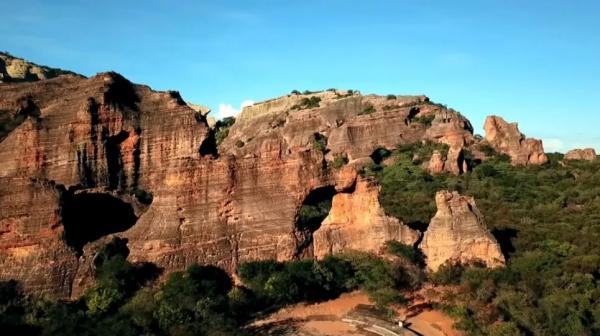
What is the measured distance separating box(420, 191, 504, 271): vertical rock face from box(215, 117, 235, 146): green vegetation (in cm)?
7311

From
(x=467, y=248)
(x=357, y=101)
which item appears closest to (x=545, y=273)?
(x=467, y=248)

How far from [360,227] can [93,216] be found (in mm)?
12542

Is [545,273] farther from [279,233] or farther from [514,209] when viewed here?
[514,209]

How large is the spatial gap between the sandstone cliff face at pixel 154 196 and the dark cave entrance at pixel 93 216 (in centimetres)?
7

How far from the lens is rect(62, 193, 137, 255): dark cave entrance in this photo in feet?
104

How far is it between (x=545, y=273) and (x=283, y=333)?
13.1 meters

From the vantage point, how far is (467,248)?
3192cm

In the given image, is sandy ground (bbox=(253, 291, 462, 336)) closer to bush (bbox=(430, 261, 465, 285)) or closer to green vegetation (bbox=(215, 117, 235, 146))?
bush (bbox=(430, 261, 465, 285))

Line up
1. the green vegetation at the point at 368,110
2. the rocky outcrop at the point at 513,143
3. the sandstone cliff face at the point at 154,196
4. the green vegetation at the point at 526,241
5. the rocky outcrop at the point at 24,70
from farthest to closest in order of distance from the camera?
the rocky outcrop at the point at 24,70 → the green vegetation at the point at 368,110 → the rocky outcrop at the point at 513,143 → the sandstone cliff face at the point at 154,196 → the green vegetation at the point at 526,241

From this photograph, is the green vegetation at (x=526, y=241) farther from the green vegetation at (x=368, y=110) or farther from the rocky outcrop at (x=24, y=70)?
the rocky outcrop at (x=24, y=70)

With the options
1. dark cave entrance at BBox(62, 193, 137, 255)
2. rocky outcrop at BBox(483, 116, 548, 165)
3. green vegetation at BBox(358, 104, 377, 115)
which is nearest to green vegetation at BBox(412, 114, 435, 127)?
green vegetation at BBox(358, 104, 377, 115)

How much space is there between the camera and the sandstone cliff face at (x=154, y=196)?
3011 centimetres

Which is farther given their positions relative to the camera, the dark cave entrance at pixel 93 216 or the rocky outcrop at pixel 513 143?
the rocky outcrop at pixel 513 143

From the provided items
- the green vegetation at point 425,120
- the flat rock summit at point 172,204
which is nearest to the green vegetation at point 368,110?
the green vegetation at point 425,120
